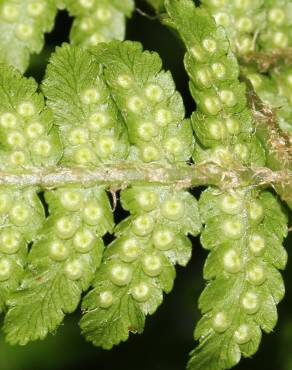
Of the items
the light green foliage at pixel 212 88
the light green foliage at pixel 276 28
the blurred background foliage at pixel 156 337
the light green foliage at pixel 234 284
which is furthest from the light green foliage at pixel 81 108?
the blurred background foliage at pixel 156 337

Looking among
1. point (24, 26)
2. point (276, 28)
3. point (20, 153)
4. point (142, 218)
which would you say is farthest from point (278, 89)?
point (20, 153)

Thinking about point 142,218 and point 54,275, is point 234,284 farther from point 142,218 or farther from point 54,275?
point 54,275

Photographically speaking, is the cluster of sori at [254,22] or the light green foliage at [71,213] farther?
the cluster of sori at [254,22]

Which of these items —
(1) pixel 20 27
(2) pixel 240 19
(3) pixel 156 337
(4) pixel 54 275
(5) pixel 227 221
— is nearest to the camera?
(4) pixel 54 275

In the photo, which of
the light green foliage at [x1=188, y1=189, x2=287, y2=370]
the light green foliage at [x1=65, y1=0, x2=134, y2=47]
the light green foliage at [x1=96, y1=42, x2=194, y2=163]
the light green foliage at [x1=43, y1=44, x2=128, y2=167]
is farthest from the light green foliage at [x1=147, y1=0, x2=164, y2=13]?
the light green foliage at [x1=188, y1=189, x2=287, y2=370]

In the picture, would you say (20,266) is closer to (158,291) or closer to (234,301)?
(158,291)

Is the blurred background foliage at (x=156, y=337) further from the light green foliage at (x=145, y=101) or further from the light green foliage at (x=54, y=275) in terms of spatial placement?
the light green foliage at (x=54, y=275)

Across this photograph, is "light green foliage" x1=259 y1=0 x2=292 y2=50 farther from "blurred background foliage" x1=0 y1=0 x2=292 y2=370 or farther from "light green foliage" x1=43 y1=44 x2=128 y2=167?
"light green foliage" x1=43 y1=44 x2=128 y2=167
